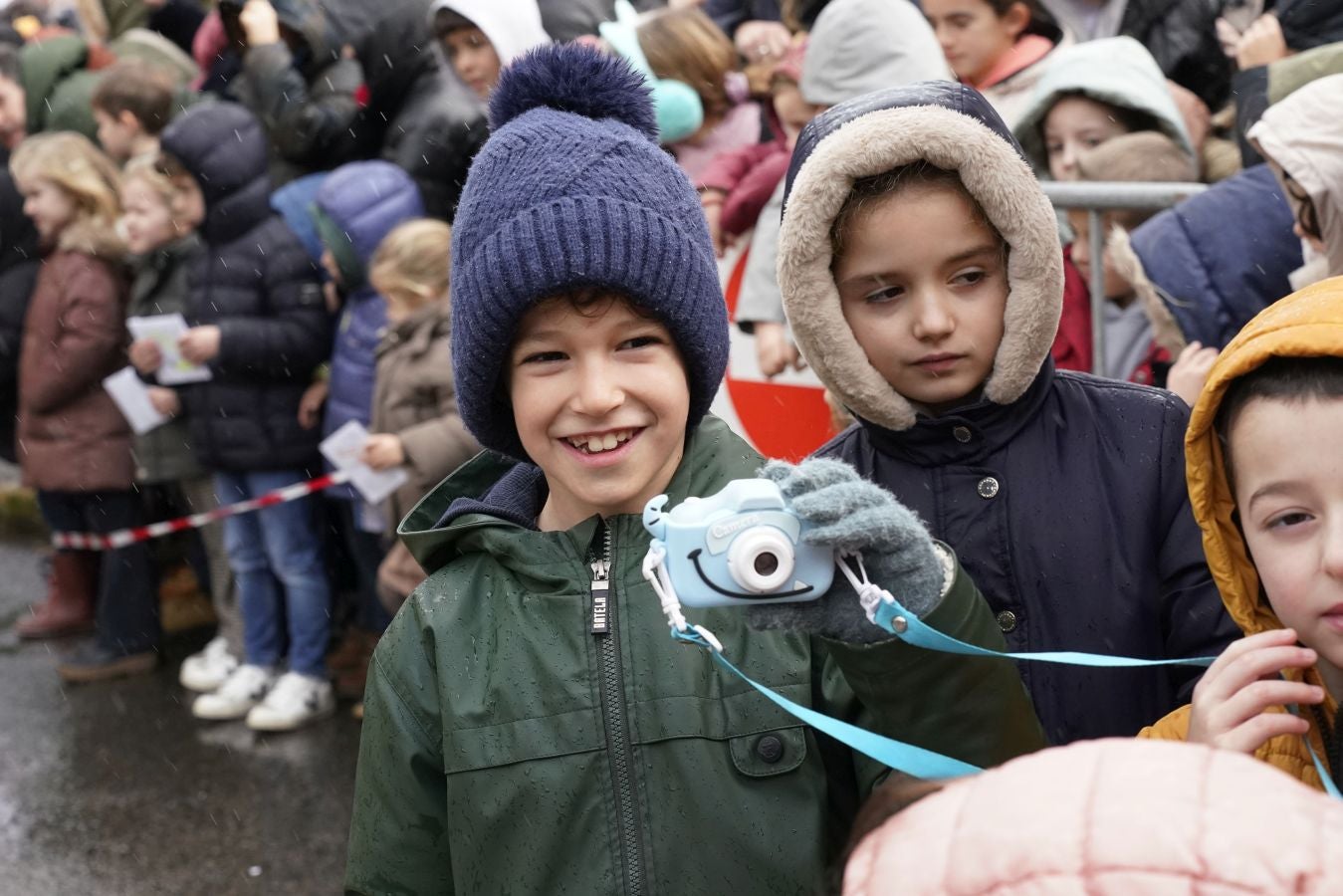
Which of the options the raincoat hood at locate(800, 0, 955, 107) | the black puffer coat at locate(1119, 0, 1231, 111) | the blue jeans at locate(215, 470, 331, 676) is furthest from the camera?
the blue jeans at locate(215, 470, 331, 676)

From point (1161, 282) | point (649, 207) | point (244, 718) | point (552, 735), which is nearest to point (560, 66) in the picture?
point (649, 207)

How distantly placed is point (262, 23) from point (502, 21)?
141cm

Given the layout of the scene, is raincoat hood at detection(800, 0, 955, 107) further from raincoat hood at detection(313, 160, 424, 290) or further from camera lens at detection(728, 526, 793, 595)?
camera lens at detection(728, 526, 793, 595)

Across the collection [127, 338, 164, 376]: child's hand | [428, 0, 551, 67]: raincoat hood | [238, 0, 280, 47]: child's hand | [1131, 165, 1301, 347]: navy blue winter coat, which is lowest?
[127, 338, 164, 376]: child's hand

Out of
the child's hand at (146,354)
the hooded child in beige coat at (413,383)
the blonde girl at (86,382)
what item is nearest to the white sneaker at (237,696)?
the blonde girl at (86,382)

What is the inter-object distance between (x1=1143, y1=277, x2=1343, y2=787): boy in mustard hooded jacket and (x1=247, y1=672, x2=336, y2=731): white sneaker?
181 inches

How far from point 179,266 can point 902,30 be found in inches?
130

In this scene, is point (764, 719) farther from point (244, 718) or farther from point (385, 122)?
A: point (385, 122)

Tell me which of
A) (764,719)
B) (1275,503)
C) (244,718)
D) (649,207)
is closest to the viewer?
(1275,503)

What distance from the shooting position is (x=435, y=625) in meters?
2.05

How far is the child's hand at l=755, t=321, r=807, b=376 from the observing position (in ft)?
14.2

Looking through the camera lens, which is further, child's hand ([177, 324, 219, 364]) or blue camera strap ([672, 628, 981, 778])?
child's hand ([177, 324, 219, 364])

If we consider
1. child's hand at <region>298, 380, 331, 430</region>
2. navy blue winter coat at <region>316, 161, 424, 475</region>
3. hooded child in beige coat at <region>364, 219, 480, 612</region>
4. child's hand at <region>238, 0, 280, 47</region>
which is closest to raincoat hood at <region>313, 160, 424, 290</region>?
navy blue winter coat at <region>316, 161, 424, 475</region>

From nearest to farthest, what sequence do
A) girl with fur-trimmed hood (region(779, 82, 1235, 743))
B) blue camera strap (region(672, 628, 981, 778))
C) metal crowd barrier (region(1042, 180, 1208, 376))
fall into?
blue camera strap (region(672, 628, 981, 778)) < girl with fur-trimmed hood (region(779, 82, 1235, 743)) < metal crowd barrier (region(1042, 180, 1208, 376))
